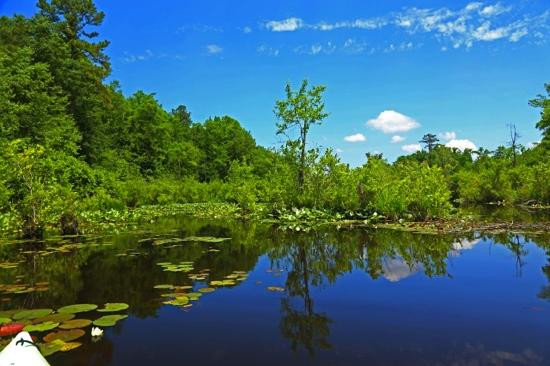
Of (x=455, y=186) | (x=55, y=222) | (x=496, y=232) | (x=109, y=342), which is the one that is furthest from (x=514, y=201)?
(x=109, y=342)

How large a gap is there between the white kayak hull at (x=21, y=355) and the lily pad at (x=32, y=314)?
8.77ft

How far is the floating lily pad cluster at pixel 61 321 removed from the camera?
13.1 ft

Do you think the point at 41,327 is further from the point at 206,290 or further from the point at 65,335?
the point at 206,290

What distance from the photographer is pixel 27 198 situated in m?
11.5

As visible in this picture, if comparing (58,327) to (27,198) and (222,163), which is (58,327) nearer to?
(27,198)

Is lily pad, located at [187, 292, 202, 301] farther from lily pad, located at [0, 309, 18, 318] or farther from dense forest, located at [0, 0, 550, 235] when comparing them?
dense forest, located at [0, 0, 550, 235]

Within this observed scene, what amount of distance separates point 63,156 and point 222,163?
34341 mm

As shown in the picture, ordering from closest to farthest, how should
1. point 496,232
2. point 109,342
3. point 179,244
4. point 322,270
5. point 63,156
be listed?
1. point 109,342
2. point 322,270
3. point 179,244
4. point 496,232
5. point 63,156

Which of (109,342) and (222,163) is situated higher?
(222,163)

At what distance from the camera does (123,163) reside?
126ft

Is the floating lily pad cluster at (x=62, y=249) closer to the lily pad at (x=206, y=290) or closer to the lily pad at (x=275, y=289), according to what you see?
the lily pad at (x=206, y=290)

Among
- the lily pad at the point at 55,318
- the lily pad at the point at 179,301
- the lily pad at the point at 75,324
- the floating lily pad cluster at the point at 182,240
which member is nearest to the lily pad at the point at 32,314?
the lily pad at the point at 55,318

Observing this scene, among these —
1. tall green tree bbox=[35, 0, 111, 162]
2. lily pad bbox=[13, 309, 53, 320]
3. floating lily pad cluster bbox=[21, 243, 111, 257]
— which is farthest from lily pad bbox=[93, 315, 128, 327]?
tall green tree bbox=[35, 0, 111, 162]

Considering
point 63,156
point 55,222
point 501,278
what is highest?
point 63,156
